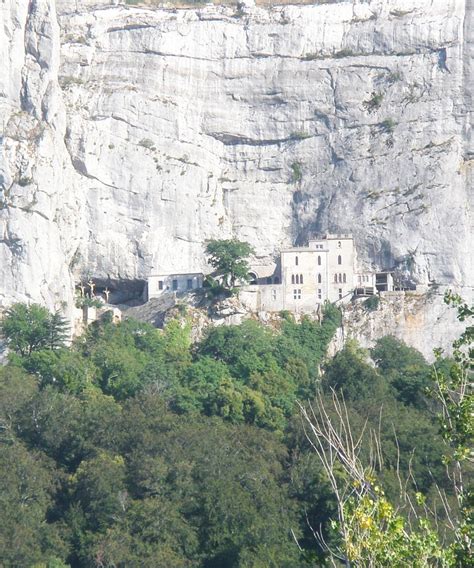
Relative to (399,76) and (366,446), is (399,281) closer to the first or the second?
(399,76)

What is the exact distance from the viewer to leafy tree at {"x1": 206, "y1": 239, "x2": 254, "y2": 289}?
193 ft

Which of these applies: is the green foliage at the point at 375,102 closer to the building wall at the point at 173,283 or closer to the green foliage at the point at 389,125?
the green foliage at the point at 389,125

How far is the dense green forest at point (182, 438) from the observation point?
137ft

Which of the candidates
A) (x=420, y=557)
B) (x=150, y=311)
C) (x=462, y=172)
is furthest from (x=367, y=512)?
(x=462, y=172)

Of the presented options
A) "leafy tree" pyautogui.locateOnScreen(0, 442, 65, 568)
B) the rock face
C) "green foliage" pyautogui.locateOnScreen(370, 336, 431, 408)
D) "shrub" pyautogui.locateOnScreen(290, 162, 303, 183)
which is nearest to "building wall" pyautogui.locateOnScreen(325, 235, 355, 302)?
the rock face

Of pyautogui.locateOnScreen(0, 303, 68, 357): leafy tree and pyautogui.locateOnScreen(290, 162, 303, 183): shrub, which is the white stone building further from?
pyautogui.locateOnScreen(0, 303, 68, 357): leafy tree

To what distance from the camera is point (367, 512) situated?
17.2 m

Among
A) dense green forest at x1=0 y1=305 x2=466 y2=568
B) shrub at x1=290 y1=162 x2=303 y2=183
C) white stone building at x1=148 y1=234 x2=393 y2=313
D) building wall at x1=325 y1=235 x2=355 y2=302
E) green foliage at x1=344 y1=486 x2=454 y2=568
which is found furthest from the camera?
shrub at x1=290 y1=162 x2=303 y2=183

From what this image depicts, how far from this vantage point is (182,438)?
4716cm

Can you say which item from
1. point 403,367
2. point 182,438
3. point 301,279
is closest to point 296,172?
point 301,279

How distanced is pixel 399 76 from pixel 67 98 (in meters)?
15.2

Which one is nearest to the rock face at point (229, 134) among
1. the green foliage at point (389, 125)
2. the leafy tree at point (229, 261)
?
the green foliage at point (389, 125)

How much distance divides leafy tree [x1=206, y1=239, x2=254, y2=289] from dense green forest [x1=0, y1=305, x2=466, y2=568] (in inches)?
89.3

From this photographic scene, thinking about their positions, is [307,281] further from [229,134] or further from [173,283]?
[229,134]
